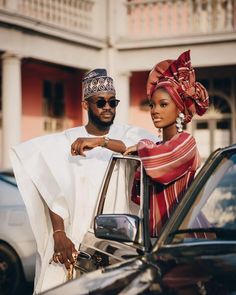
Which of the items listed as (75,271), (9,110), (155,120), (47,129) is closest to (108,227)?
(155,120)

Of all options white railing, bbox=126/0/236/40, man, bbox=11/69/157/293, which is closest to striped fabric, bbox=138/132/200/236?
man, bbox=11/69/157/293

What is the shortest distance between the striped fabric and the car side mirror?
11.8 inches

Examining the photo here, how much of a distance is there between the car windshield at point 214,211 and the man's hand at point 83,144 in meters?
0.85

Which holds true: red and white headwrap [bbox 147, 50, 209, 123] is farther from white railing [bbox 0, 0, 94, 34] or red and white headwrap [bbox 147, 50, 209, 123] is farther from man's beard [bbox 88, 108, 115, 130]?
white railing [bbox 0, 0, 94, 34]

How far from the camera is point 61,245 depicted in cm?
434

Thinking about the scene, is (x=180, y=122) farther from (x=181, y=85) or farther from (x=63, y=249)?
(x=63, y=249)

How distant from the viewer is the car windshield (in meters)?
3.29

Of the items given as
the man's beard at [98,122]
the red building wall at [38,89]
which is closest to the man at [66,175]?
the man's beard at [98,122]

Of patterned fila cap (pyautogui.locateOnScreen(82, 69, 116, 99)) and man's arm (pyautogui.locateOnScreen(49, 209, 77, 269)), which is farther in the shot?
patterned fila cap (pyautogui.locateOnScreen(82, 69, 116, 99))

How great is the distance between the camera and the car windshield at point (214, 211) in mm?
3289

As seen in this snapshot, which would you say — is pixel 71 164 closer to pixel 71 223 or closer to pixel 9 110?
pixel 71 223

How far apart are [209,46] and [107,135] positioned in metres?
11.8

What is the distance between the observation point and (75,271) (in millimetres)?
4336

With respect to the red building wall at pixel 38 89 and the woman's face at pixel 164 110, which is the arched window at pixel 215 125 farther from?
the woman's face at pixel 164 110
